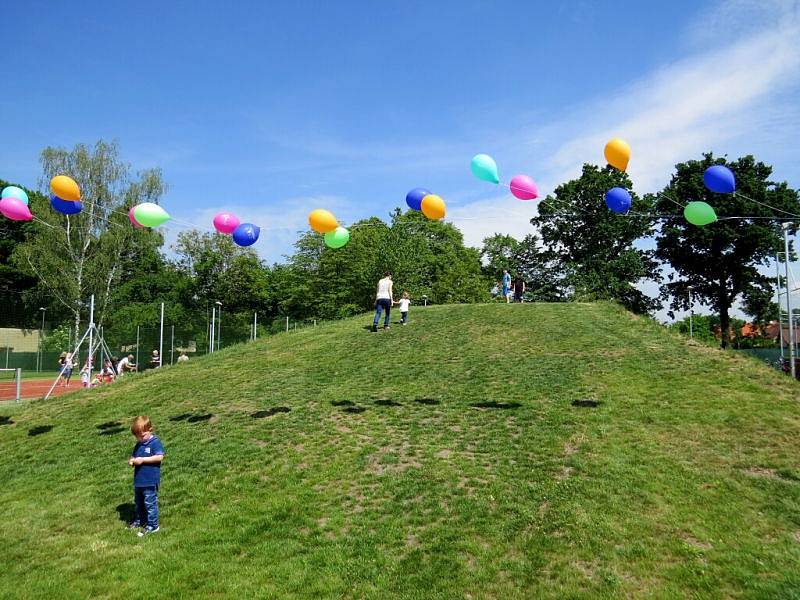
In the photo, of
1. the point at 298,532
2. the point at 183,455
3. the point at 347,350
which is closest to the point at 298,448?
the point at 183,455

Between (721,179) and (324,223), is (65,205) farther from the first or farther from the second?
(721,179)

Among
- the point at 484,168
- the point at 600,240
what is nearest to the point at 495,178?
the point at 484,168

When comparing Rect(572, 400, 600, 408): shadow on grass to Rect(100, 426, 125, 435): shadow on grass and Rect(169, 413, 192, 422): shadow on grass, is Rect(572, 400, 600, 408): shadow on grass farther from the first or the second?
Rect(100, 426, 125, 435): shadow on grass

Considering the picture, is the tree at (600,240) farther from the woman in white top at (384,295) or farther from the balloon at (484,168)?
the balloon at (484,168)

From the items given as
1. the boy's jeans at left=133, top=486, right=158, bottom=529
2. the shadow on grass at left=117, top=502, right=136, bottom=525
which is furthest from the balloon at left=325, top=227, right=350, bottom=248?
the boy's jeans at left=133, top=486, right=158, bottom=529

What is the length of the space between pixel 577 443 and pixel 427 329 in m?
10.9

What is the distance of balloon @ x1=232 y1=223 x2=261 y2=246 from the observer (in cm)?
1195

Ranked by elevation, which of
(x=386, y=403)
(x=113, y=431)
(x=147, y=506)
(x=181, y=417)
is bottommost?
(x=113, y=431)

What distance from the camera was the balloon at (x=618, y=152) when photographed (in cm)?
1073

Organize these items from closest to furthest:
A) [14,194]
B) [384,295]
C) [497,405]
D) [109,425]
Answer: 1. [14,194]
2. [497,405]
3. [109,425]
4. [384,295]

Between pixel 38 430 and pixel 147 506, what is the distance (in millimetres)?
7715

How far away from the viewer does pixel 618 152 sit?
10.8 metres

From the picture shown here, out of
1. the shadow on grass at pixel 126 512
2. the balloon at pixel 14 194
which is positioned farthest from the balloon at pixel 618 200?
the balloon at pixel 14 194

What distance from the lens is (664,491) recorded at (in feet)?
27.5
